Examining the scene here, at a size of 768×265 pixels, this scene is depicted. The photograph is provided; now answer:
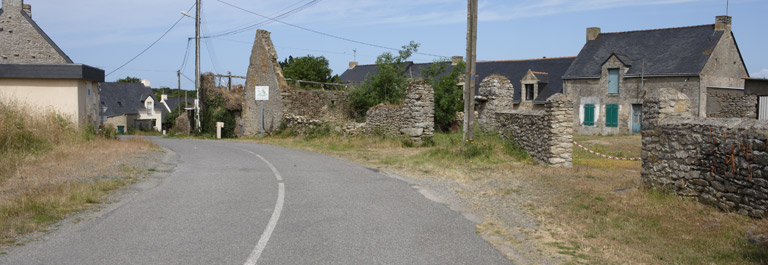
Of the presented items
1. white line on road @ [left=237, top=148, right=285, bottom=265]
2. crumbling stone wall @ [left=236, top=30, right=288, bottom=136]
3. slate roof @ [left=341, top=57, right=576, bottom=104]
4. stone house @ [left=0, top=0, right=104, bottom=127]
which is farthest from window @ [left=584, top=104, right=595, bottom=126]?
white line on road @ [left=237, top=148, right=285, bottom=265]

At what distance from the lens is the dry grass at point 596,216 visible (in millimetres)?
6207

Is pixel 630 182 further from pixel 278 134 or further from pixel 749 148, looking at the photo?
pixel 278 134

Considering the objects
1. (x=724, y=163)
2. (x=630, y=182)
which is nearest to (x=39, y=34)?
(x=630, y=182)

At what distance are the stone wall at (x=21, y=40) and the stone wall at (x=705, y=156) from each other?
3123cm

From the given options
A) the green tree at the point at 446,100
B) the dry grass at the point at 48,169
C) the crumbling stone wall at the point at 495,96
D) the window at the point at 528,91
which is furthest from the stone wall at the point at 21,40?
the window at the point at 528,91

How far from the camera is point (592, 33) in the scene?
41219mm

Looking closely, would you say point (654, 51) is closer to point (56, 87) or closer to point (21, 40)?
point (56, 87)

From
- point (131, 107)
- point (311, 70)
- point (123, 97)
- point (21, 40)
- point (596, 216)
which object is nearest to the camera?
point (596, 216)

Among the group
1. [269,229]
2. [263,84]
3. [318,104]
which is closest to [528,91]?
[318,104]

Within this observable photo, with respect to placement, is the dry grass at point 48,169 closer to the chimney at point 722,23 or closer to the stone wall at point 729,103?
the stone wall at point 729,103

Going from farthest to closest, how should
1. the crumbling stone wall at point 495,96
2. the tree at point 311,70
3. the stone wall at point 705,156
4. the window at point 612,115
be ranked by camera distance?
1. the tree at point 311,70
2. the window at point 612,115
3. the crumbling stone wall at point 495,96
4. the stone wall at point 705,156

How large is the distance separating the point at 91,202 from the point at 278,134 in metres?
23.3

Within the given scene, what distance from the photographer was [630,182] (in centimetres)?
1130

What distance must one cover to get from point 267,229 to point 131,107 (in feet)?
247
